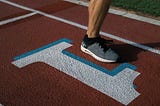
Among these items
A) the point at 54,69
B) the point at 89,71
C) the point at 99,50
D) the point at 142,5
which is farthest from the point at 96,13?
the point at 142,5

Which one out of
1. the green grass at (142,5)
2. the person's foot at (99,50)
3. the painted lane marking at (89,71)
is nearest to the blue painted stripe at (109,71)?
the painted lane marking at (89,71)

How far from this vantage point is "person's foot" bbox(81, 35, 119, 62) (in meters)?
4.26

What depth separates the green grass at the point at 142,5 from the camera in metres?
6.13

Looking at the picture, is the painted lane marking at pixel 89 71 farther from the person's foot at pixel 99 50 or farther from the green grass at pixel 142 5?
the green grass at pixel 142 5

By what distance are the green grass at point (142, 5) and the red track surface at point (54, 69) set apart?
0.52 m

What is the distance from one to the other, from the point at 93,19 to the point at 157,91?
1377 millimetres

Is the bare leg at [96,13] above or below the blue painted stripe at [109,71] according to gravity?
above

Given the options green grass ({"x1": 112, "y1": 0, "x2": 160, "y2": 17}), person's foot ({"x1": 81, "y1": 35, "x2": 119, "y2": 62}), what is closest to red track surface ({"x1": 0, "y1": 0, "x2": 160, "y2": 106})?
person's foot ({"x1": 81, "y1": 35, "x2": 119, "y2": 62})

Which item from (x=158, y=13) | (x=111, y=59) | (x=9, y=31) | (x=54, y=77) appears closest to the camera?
(x=54, y=77)

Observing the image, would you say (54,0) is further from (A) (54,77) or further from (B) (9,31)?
(A) (54,77)

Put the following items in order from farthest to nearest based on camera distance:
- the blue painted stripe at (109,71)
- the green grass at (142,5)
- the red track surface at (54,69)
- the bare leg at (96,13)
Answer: the green grass at (142,5) → the bare leg at (96,13) → the blue painted stripe at (109,71) → the red track surface at (54,69)

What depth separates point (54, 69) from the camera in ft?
13.6

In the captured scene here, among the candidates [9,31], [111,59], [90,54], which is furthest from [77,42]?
[9,31]

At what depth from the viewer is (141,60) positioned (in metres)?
4.38
